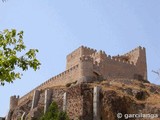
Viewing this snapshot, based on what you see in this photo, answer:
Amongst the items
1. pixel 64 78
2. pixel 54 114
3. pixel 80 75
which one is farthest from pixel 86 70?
pixel 54 114

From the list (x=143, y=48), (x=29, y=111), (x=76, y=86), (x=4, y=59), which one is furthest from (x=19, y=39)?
(x=143, y=48)

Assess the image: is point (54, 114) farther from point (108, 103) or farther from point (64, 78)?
point (64, 78)

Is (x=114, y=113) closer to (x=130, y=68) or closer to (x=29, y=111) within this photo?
(x=29, y=111)


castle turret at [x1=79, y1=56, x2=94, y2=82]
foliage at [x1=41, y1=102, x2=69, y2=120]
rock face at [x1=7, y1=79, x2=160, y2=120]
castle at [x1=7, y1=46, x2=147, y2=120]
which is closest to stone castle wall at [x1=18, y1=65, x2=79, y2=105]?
castle at [x1=7, y1=46, x2=147, y2=120]

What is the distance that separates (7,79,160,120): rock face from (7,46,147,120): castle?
0.44 ft

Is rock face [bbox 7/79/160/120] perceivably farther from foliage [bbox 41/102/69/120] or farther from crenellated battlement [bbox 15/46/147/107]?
crenellated battlement [bbox 15/46/147/107]

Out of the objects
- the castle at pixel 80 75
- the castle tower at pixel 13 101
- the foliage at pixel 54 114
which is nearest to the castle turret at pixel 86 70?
the castle at pixel 80 75

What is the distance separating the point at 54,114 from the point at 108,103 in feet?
19.2

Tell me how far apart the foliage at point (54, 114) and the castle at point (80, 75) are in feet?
2.91

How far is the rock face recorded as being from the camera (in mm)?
38219

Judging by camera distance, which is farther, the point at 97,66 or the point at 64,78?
the point at 64,78

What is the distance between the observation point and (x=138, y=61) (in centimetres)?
5603

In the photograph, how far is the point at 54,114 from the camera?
38688 mm

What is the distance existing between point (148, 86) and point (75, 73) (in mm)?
9892
